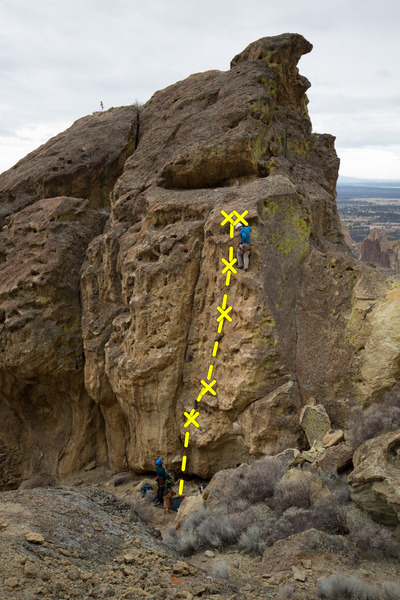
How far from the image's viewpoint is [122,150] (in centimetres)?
1564

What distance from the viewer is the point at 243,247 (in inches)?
383

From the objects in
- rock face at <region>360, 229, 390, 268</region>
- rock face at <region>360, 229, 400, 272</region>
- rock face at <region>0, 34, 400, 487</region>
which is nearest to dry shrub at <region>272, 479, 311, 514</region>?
rock face at <region>0, 34, 400, 487</region>

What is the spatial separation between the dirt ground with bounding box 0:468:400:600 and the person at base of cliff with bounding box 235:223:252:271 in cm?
523

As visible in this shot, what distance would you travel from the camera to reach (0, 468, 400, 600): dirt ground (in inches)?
197

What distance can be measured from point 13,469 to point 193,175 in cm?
937

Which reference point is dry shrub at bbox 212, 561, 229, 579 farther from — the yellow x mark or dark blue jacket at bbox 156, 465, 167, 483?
the yellow x mark

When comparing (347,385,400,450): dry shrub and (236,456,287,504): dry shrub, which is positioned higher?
(347,385,400,450): dry shrub

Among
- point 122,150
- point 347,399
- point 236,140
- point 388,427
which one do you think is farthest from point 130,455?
point 122,150

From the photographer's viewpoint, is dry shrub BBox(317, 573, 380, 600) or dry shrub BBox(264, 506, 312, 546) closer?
dry shrub BBox(317, 573, 380, 600)

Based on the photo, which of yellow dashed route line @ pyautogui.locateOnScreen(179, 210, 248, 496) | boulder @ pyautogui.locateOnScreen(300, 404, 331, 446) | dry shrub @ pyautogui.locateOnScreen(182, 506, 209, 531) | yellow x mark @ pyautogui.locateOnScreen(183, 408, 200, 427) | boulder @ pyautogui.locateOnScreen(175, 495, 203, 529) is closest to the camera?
dry shrub @ pyautogui.locateOnScreen(182, 506, 209, 531)

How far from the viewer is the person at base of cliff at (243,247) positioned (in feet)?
31.7

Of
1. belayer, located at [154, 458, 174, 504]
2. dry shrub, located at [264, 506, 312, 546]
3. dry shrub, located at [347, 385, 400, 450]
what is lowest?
belayer, located at [154, 458, 174, 504]

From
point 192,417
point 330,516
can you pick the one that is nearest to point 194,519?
point 330,516

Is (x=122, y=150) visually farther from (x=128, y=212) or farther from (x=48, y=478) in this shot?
(x=48, y=478)
